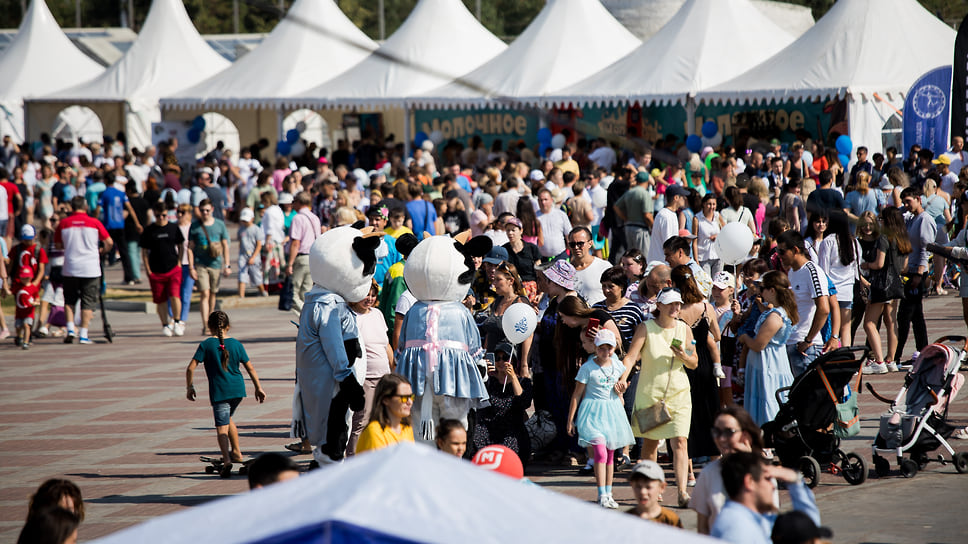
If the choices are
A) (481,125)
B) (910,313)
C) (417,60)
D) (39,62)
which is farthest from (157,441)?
(39,62)

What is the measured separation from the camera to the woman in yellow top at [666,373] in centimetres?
767

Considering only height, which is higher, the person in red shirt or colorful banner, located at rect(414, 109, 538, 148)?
colorful banner, located at rect(414, 109, 538, 148)

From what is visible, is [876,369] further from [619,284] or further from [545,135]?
[545,135]

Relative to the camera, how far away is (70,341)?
15773mm

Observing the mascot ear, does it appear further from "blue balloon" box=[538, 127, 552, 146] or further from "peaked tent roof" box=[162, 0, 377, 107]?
"peaked tent roof" box=[162, 0, 377, 107]

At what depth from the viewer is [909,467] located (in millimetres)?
8055

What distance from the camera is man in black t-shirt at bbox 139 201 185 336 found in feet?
49.4

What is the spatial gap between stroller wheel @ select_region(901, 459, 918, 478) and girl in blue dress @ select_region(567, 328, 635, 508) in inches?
75.4

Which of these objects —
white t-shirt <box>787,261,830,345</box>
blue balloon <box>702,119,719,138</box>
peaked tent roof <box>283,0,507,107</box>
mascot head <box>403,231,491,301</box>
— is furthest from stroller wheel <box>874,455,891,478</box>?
peaked tent roof <box>283,0,507,107</box>

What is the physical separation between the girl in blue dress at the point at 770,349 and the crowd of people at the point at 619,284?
1 cm

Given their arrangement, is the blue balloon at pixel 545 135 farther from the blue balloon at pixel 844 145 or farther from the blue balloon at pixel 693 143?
the blue balloon at pixel 844 145

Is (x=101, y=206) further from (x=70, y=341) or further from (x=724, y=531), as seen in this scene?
(x=724, y=531)

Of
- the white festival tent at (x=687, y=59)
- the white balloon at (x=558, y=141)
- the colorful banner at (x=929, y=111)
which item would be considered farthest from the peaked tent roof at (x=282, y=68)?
the colorful banner at (x=929, y=111)

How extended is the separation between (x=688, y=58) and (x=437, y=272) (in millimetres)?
18002
